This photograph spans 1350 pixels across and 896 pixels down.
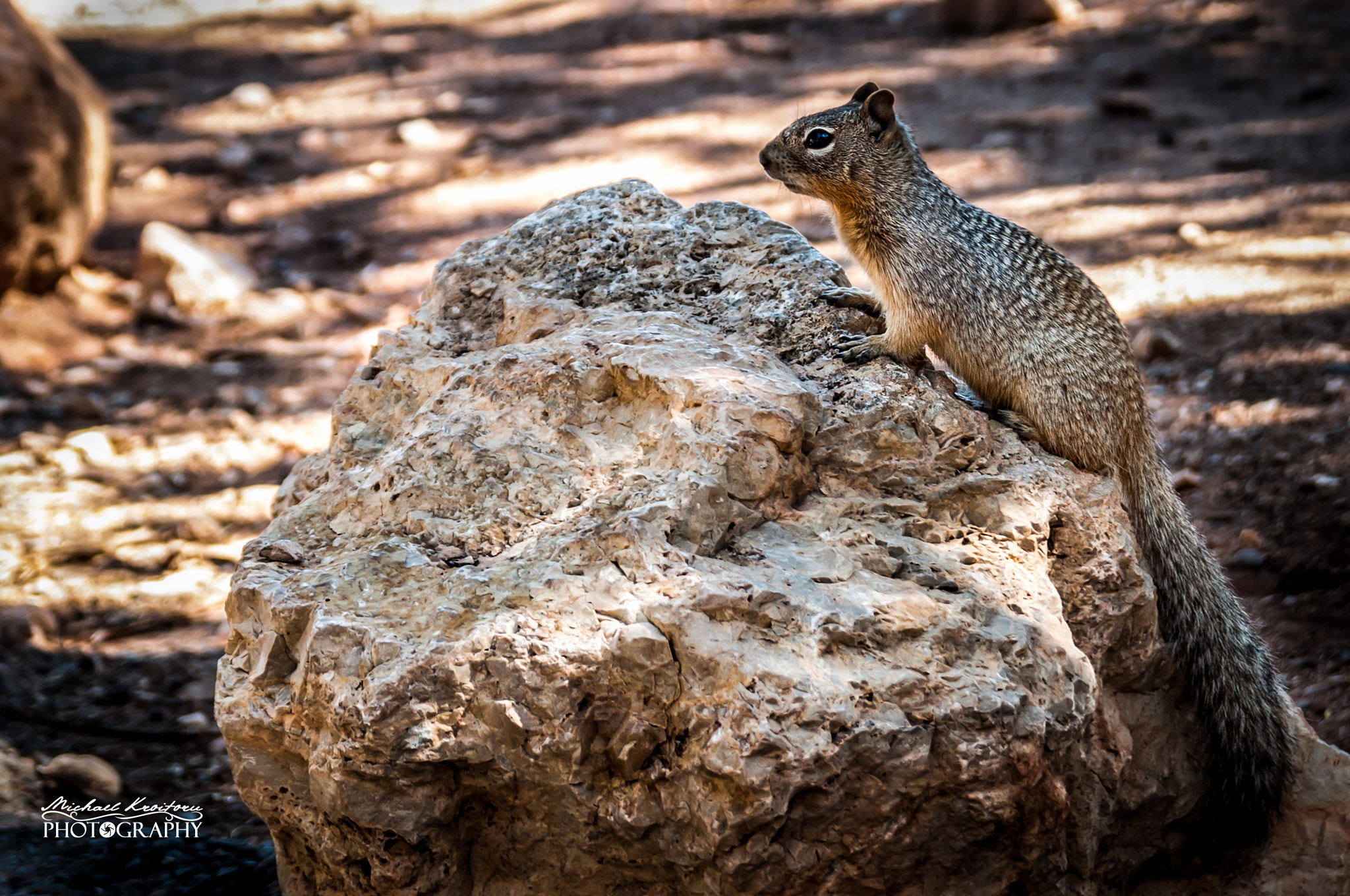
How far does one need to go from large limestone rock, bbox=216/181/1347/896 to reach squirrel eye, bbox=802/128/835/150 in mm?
766

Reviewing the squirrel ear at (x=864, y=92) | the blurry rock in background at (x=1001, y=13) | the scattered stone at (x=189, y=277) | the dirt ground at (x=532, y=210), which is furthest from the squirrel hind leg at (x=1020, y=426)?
the blurry rock in background at (x=1001, y=13)

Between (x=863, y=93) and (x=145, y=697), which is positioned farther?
(x=145, y=697)

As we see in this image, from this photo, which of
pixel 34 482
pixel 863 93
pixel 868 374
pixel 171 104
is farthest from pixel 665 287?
pixel 171 104

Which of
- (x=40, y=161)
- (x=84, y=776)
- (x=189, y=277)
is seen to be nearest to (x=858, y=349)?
(x=84, y=776)

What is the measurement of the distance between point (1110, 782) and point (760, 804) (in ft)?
2.90

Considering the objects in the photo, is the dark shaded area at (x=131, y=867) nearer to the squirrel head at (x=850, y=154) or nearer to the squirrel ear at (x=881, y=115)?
the squirrel head at (x=850, y=154)

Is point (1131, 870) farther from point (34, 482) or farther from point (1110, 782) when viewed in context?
point (34, 482)

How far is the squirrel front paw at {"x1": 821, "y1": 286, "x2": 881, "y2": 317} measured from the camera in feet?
9.53

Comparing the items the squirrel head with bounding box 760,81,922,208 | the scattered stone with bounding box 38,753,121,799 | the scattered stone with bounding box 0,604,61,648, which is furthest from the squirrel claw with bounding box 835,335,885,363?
the scattered stone with bounding box 0,604,61,648

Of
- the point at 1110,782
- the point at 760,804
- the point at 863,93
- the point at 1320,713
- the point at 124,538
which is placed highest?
the point at 863,93

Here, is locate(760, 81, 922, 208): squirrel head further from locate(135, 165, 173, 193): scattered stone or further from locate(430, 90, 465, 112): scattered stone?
locate(430, 90, 465, 112): scattered stone

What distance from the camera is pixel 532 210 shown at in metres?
7.50

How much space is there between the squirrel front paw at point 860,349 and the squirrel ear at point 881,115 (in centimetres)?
86

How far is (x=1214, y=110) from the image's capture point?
328 inches
